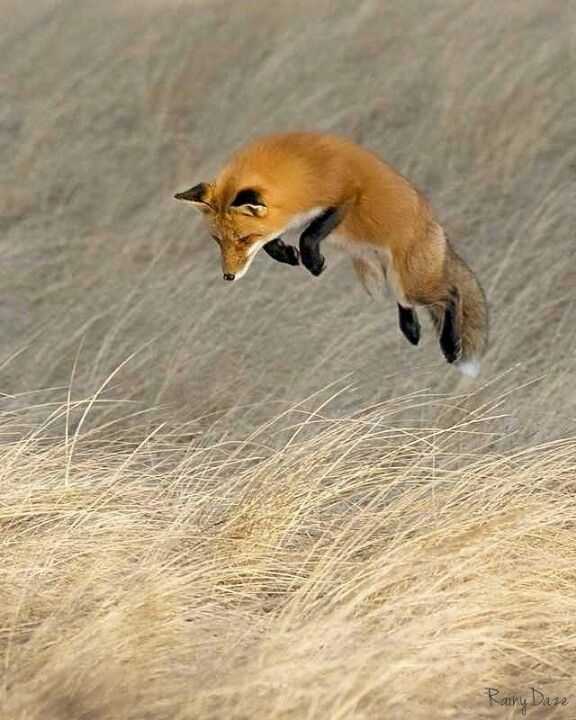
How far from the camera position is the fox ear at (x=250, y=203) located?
3525 mm

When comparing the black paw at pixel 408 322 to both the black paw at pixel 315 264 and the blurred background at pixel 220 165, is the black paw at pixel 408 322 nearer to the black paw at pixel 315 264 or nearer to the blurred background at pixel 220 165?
the black paw at pixel 315 264

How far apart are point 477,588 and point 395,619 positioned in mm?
306

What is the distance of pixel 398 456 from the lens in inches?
266

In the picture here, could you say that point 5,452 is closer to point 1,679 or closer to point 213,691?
point 1,679

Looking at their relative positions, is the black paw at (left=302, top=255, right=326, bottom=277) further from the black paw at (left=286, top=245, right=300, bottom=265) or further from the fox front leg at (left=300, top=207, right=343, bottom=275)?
the black paw at (left=286, top=245, right=300, bottom=265)

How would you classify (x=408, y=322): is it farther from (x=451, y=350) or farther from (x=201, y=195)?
(x=201, y=195)

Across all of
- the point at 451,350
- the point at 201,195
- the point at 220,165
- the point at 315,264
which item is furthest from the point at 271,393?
the point at 315,264

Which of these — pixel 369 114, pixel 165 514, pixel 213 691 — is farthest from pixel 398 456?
pixel 369 114

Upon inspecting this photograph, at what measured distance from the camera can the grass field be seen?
446 cm

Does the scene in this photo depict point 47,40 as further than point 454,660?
Yes
